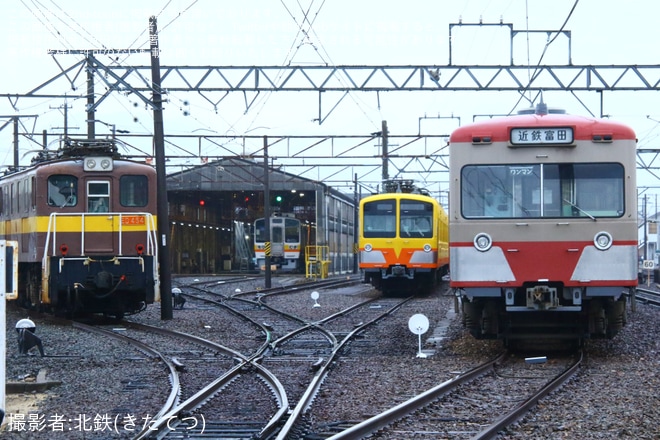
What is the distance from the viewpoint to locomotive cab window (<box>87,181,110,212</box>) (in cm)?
1789

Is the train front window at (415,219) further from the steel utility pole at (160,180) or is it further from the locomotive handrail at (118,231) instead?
the locomotive handrail at (118,231)

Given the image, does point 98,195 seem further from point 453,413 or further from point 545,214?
point 453,413

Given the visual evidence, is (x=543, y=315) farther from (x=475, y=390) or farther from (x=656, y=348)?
(x=475, y=390)

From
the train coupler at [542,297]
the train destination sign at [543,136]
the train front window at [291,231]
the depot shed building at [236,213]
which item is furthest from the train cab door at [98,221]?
the train front window at [291,231]

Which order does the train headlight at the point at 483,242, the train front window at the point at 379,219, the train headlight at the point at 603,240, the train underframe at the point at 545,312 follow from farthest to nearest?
the train front window at the point at 379,219
the train headlight at the point at 483,242
the train underframe at the point at 545,312
the train headlight at the point at 603,240

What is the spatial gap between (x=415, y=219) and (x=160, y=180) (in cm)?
961

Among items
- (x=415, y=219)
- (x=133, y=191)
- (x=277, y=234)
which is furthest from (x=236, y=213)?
(x=133, y=191)

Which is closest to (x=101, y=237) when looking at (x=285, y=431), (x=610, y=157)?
(x=610, y=157)

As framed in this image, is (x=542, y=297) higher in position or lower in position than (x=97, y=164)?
lower

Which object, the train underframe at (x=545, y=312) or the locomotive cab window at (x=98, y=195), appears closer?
the train underframe at (x=545, y=312)

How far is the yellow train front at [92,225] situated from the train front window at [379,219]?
10.0 m

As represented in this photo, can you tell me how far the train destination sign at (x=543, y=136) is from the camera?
1219 cm

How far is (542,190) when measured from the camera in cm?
1223

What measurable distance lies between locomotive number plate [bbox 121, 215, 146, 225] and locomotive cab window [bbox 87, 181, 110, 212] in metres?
0.38
